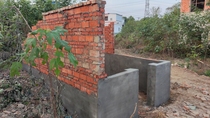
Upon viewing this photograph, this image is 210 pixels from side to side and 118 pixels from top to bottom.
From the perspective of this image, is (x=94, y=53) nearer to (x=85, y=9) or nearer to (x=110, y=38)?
(x=85, y=9)

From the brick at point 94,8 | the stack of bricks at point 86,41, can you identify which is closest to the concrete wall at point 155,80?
the stack of bricks at point 86,41

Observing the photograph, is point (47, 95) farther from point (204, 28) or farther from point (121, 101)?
point (204, 28)

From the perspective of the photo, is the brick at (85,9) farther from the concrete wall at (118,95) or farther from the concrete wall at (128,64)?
the concrete wall at (128,64)

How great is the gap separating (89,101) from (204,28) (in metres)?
7.69

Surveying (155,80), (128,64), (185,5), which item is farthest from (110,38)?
(185,5)

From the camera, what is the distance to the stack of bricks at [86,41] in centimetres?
223

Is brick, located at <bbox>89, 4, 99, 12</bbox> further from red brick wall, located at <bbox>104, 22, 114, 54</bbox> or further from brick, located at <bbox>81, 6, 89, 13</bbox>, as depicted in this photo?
red brick wall, located at <bbox>104, 22, 114, 54</bbox>

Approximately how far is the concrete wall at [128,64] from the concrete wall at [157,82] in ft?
1.46

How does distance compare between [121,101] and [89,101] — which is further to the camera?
[121,101]

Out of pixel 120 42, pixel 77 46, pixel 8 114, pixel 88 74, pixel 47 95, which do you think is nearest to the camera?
pixel 88 74

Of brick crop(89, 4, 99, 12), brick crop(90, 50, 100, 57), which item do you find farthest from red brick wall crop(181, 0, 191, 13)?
brick crop(90, 50, 100, 57)

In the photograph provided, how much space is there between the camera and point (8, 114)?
2.87m

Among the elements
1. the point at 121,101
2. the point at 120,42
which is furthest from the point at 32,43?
the point at 120,42

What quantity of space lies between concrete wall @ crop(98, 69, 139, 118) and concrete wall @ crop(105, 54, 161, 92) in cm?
147
